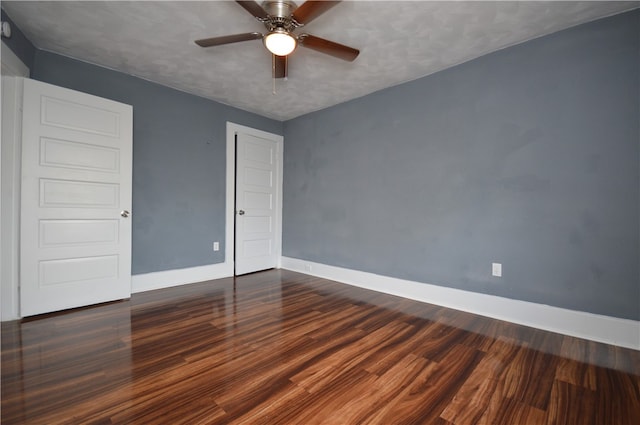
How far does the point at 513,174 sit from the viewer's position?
8.28 ft

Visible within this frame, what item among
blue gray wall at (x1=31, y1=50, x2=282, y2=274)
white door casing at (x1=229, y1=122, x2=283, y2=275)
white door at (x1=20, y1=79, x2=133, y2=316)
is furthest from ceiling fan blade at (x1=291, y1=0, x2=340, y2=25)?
white door casing at (x1=229, y1=122, x2=283, y2=275)

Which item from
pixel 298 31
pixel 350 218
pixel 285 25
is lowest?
pixel 350 218

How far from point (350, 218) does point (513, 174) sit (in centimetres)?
192

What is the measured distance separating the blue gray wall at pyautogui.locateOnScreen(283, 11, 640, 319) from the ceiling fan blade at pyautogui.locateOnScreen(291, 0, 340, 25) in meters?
1.76

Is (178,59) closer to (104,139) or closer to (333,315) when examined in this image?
(104,139)

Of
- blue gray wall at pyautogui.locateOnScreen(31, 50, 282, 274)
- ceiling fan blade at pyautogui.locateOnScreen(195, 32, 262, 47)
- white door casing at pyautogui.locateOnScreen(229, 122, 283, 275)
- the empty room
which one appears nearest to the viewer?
the empty room

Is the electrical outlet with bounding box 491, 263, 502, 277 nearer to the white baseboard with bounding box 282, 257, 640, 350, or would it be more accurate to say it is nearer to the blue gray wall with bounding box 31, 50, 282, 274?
the white baseboard with bounding box 282, 257, 640, 350

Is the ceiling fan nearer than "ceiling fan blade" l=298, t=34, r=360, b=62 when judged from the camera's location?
Yes

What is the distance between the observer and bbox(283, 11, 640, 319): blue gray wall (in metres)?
2.10

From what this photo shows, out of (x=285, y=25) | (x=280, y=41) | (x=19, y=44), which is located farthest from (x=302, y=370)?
(x=19, y=44)

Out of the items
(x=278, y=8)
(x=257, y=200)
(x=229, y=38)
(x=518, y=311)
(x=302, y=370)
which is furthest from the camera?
(x=257, y=200)

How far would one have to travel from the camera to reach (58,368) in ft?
5.61

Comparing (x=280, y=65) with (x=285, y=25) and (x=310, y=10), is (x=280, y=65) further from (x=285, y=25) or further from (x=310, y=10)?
(x=310, y=10)

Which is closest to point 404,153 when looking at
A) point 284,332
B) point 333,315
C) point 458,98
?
point 458,98
